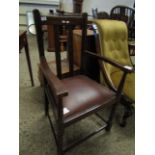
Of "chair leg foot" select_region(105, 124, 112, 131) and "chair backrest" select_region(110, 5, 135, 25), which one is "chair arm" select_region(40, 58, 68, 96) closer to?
"chair leg foot" select_region(105, 124, 112, 131)

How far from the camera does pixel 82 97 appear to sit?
119 cm

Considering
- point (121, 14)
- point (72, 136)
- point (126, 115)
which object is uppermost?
point (121, 14)

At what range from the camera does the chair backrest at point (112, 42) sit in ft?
5.26

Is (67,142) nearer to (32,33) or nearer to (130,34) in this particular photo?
(130,34)

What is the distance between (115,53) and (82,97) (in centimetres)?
78

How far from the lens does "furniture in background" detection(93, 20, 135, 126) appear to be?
1502 mm

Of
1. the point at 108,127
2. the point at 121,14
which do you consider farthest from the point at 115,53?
the point at 121,14

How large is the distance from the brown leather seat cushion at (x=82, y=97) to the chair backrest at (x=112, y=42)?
0.24 metres

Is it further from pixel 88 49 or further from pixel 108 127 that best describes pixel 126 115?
pixel 88 49

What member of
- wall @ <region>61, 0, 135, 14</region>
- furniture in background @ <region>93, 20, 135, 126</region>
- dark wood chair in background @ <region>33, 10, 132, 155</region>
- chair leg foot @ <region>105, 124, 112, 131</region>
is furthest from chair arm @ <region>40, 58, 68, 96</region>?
wall @ <region>61, 0, 135, 14</region>

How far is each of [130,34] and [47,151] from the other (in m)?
2.06

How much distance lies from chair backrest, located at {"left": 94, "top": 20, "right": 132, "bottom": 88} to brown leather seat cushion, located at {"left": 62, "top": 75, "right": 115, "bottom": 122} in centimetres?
24

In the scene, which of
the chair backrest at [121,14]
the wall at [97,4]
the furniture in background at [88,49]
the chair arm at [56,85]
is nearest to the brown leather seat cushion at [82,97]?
the chair arm at [56,85]

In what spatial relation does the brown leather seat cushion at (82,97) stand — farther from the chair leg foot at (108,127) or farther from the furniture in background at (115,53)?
the chair leg foot at (108,127)
